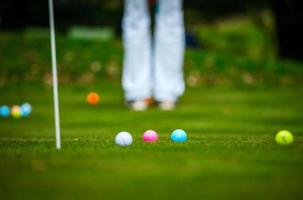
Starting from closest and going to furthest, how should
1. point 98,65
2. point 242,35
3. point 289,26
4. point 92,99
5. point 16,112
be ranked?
point 16,112 → point 92,99 → point 98,65 → point 289,26 → point 242,35

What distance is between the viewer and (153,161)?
4980 millimetres

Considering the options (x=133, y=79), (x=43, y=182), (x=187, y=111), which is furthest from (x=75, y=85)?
(x=43, y=182)

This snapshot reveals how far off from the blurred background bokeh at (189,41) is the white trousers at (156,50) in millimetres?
3339

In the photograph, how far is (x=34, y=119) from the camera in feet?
30.6

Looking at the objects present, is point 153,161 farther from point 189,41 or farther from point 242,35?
point 242,35

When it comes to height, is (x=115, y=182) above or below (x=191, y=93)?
above

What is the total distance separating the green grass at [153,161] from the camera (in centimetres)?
414

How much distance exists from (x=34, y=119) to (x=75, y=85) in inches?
165

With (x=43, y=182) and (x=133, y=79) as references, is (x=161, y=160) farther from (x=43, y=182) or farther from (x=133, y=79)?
(x=133, y=79)

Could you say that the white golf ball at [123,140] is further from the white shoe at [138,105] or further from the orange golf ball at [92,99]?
the orange golf ball at [92,99]

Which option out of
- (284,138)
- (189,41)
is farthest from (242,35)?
(284,138)

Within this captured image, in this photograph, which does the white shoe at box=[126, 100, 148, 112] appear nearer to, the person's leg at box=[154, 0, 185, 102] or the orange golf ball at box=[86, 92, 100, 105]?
the person's leg at box=[154, 0, 185, 102]

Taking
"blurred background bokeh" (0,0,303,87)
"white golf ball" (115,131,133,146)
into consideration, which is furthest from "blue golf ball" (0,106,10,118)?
"white golf ball" (115,131,133,146)

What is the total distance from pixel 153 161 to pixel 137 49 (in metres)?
5.50
